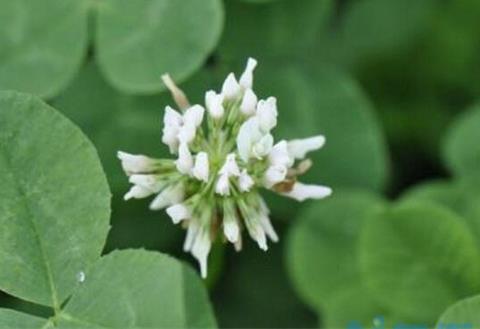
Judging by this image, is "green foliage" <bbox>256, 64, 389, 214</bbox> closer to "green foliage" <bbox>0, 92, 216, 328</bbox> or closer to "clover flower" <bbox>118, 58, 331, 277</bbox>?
"clover flower" <bbox>118, 58, 331, 277</bbox>

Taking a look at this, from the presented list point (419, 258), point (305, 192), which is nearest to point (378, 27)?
point (419, 258)

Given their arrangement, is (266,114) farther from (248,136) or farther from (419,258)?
(419,258)

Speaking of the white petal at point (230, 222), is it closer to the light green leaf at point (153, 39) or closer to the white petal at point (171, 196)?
the white petal at point (171, 196)

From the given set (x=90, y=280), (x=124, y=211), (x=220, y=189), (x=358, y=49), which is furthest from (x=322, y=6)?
(x=90, y=280)

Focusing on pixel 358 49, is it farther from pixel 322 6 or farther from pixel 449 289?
pixel 449 289

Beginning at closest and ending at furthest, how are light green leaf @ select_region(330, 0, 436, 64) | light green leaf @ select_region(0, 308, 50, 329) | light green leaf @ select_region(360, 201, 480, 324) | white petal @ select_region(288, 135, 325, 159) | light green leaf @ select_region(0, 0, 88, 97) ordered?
light green leaf @ select_region(0, 308, 50, 329) → white petal @ select_region(288, 135, 325, 159) → light green leaf @ select_region(360, 201, 480, 324) → light green leaf @ select_region(0, 0, 88, 97) → light green leaf @ select_region(330, 0, 436, 64)

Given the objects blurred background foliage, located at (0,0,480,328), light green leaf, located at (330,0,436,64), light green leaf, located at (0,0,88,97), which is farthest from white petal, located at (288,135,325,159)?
light green leaf, located at (330,0,436,64)
